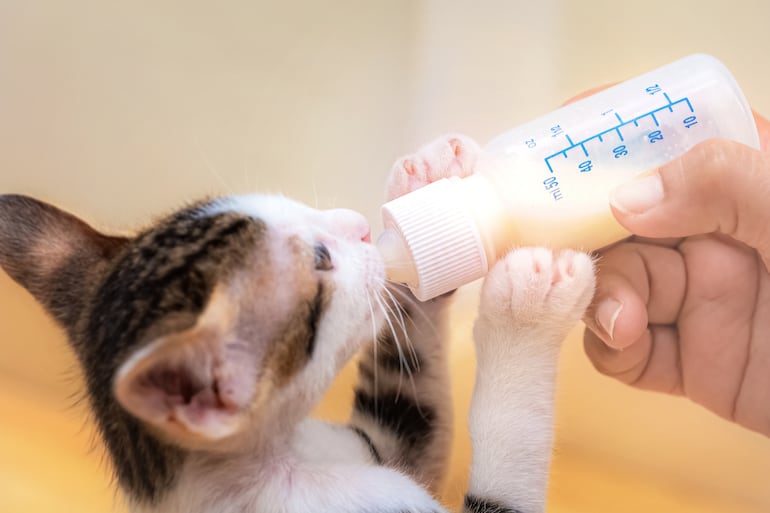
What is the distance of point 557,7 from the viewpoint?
1376mm

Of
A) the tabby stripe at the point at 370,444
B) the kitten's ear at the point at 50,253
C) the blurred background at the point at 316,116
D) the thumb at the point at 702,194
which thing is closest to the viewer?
the thumb at the point at 702,194

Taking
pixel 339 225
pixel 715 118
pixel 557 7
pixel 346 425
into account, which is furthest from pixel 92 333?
pixel 557 7

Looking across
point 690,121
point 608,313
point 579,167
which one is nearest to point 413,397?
point 608,313

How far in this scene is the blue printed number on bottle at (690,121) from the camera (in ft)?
2.40

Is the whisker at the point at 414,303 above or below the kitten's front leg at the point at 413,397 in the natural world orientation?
above

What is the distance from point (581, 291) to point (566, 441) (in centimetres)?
69

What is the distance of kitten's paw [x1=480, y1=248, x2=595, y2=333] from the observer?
70cm

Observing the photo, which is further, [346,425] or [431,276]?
[346,425]

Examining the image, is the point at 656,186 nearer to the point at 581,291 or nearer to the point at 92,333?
the point at 581,291

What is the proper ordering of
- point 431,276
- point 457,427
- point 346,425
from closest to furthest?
point 431,276 < point 346,425 < point 457,427

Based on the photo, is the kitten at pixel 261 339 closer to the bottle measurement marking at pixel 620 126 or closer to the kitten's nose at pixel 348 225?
the kitten's nose at pixel 348 225

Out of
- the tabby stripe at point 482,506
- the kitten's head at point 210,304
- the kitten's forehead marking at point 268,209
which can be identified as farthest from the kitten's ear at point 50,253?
the tabby stripe at point 482,506

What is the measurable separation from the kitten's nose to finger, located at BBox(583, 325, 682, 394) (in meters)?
0.43

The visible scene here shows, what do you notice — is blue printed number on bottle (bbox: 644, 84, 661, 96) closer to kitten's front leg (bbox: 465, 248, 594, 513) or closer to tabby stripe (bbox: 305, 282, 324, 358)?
kitten's front leg (bbox: 465, 248, 594, 513)
